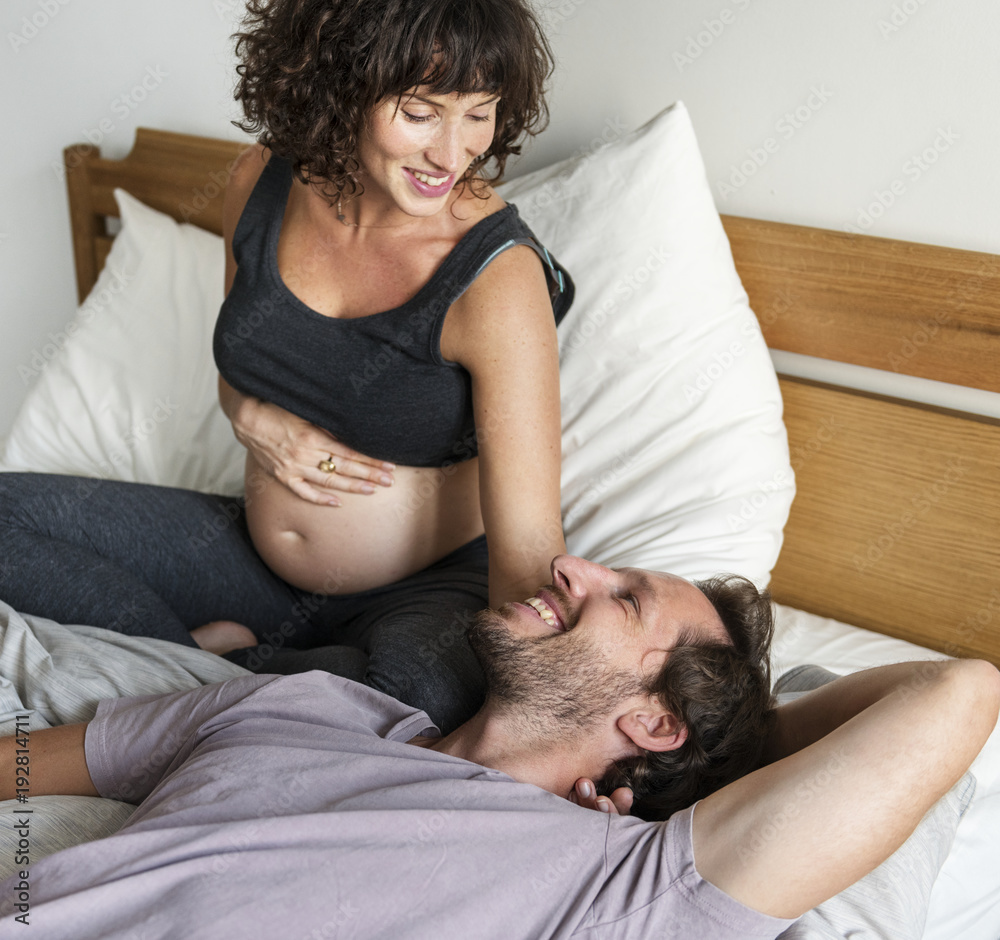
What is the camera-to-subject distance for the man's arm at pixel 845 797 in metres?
0.73

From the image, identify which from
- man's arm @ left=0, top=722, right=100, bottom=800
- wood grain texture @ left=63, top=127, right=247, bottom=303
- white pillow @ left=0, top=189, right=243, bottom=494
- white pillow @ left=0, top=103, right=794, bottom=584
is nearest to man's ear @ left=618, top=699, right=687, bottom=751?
white pillow @ left=0, top=103, right=794, bottom=584

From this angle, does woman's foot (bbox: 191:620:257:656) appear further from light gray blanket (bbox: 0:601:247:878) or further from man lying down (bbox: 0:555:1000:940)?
man lying down (bbox: 0:555:1000:940)

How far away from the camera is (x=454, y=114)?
40.9 inches

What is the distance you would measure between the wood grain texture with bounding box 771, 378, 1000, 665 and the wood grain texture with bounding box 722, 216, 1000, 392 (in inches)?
2.7

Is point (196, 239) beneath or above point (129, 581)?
above

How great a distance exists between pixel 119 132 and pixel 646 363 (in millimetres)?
1536

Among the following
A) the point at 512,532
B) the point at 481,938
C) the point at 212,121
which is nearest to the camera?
the point at 481,938

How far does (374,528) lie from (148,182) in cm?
126

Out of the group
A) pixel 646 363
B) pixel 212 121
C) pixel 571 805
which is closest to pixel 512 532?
pixel 571 805

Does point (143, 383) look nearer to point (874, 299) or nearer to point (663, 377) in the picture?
point (663, 377)

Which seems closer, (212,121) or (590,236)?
(590,236)

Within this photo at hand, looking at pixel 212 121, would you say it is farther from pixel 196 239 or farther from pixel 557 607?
pixel 557 607

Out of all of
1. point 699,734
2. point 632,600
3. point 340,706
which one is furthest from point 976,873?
point 340,706

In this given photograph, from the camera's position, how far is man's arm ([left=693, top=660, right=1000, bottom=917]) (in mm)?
730
